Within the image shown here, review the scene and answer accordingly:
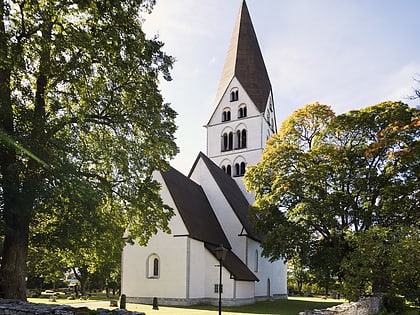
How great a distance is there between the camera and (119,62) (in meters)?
13.6

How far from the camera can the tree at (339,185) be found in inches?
826

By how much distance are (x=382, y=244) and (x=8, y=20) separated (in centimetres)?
1804

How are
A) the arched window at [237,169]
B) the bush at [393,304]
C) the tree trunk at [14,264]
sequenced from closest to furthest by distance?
the tree trunk at [14,264] → the bush at [393,304] → the arched window at [237,169]

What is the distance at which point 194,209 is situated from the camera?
2892 cm

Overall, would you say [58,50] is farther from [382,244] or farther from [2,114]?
[382,244]

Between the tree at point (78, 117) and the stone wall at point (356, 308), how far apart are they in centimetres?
714

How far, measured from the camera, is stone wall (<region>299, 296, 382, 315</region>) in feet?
38.9

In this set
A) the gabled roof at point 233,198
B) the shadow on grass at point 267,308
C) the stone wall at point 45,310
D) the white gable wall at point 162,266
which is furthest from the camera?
the gabled roof at point 233,198

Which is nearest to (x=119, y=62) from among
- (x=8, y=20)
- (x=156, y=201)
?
(x=8, y=20)

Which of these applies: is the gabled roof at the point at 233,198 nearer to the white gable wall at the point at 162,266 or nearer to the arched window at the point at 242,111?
the white gable wall at the point at 162,266

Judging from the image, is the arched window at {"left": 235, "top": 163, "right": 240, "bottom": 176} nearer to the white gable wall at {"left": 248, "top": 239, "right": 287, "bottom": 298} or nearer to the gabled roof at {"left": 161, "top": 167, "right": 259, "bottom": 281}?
the gabled roof at {"left": 161, "top": 167, "right": 259, "bottom": 281}

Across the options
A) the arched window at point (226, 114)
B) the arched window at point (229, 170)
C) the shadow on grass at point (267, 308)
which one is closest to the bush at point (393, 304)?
the shadow on grass at point (267, 308)

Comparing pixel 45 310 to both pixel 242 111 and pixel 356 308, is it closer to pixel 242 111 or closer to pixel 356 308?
pixel 356 308

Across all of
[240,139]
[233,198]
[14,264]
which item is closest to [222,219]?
[233,198]
